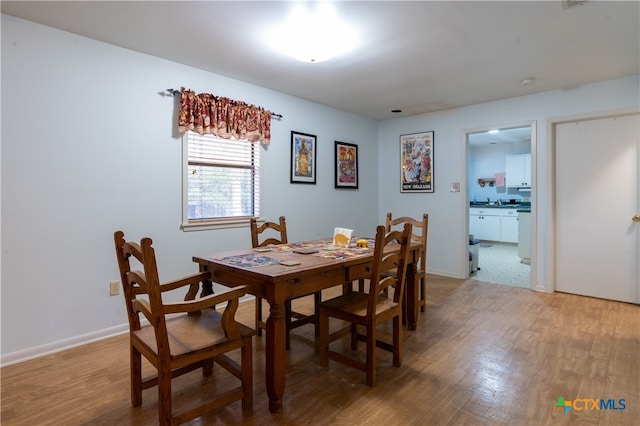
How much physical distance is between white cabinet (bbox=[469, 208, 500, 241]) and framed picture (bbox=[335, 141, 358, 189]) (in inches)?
172

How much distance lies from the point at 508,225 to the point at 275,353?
734cm

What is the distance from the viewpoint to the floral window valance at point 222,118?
307 centimetres

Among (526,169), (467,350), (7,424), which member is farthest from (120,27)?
(526,169)

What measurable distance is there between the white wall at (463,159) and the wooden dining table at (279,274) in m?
2.63

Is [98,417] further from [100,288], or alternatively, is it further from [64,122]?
[64,122]

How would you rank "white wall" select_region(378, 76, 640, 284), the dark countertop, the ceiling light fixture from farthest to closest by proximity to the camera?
1. the dark countertop
2. "white wall" select_region(378, 76, 640, 284)
3. the ceiling light fixture

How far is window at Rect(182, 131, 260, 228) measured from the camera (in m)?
3.24

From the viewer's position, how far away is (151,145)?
116 inches

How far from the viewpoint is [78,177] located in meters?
2.57

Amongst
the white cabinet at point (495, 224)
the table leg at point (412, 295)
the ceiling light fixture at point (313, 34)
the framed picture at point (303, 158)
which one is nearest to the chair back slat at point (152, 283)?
the ceiling light fixture at point (313, 34)

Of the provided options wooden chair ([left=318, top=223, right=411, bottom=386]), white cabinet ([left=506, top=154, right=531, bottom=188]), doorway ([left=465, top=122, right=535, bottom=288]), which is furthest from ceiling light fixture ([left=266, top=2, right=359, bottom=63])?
white cabinet ([left=506, top=154, right=531, bottom=188])

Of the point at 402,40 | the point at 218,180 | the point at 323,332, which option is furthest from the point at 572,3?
the point at 218,180

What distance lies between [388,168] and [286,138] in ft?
6.76

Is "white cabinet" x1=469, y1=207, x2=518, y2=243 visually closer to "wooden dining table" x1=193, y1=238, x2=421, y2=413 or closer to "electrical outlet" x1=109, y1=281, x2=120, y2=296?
"wooden dining table" x1=193, y1=238, x2=421, y2=413
